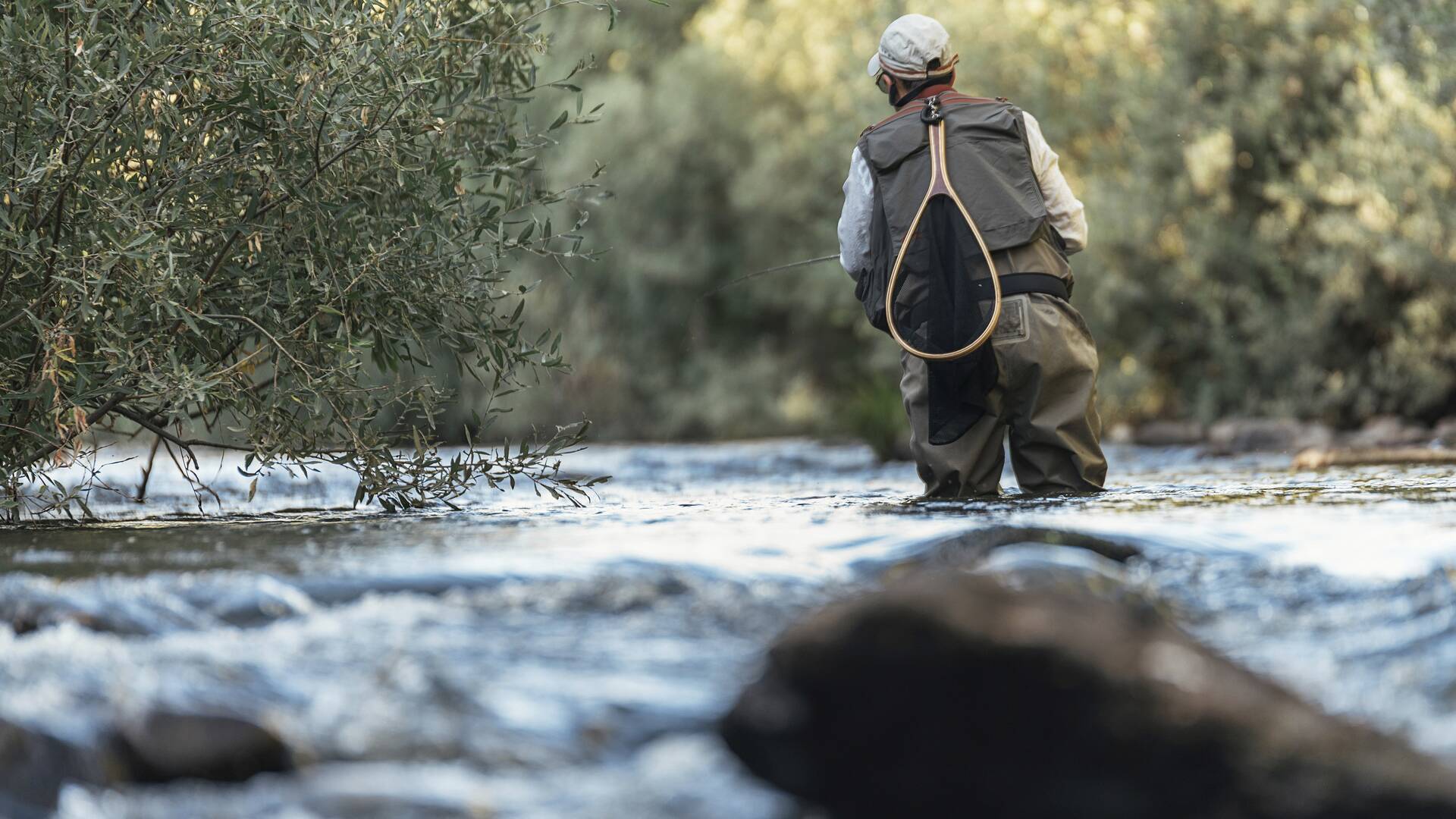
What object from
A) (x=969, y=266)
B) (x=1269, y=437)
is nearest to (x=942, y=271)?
(x=969, y=266)

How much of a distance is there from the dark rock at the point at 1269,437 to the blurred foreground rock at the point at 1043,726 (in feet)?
34.3

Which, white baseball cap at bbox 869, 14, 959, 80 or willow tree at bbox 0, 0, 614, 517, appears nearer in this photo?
willow tree at bbox 0, 0, 614, 517

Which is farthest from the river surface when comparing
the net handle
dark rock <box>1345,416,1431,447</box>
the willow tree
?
dark rock <box>1345,416,1431,447</box>

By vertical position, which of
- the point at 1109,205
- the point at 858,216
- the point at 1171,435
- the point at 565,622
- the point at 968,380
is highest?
the point at 1109,205

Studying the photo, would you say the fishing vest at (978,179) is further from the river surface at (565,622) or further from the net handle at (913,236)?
the river surface at (565,622)

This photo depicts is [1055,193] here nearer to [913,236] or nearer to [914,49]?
[913,236]

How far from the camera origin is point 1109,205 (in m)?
16.4

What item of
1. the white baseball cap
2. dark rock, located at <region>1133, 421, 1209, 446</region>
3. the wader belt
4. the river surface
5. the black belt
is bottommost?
the river surface

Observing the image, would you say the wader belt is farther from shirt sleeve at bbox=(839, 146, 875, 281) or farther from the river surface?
shirt sleeve at bbox=(839, 146, 875, 281)

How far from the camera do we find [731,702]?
3.41m

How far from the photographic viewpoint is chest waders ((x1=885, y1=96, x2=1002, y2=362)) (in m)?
5.80

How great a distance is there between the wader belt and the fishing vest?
0.01 meters

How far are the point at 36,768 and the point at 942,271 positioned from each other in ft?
12.0

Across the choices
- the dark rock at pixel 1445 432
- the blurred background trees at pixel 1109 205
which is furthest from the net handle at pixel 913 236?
the dark rock at pixel 1445 432
